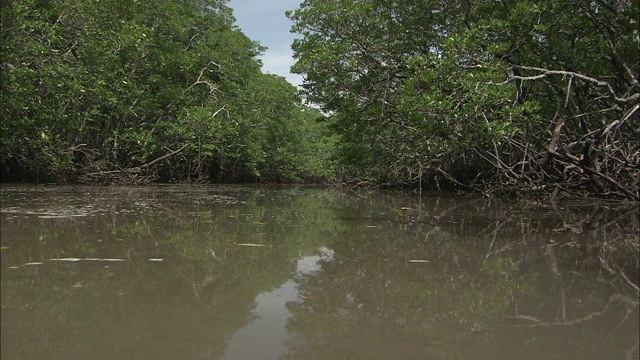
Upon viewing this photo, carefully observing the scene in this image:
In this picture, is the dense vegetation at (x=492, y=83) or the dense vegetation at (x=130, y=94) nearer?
the dense vegetation at (x=492, y=83)

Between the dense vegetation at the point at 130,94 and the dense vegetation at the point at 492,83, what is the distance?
13.2 ft

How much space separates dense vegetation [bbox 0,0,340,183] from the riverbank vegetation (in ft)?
0.16

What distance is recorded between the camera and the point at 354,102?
35.9ft

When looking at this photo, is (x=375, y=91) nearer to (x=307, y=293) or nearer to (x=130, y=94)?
(x=130, y=94)

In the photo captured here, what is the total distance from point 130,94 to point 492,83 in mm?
8440

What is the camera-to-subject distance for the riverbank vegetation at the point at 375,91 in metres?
7.01

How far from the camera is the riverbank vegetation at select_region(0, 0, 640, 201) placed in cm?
701

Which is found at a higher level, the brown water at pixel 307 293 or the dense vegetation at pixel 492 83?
the dense vegetation at pixel 492 83

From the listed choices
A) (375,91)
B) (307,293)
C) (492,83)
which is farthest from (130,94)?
(307,293)

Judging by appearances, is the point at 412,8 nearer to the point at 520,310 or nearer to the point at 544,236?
the point at 544,236

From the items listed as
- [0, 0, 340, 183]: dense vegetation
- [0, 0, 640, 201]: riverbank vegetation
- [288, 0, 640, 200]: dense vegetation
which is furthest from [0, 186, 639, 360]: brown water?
[0, 0, 340, 183]: dense vegetation

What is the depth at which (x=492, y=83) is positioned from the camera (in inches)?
253

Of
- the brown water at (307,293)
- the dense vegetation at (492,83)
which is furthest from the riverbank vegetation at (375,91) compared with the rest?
the brown water at (307,293)

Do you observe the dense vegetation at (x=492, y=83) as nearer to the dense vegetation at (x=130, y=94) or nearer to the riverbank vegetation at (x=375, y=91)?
the riverbank vegetation at (x=375, y=91)
